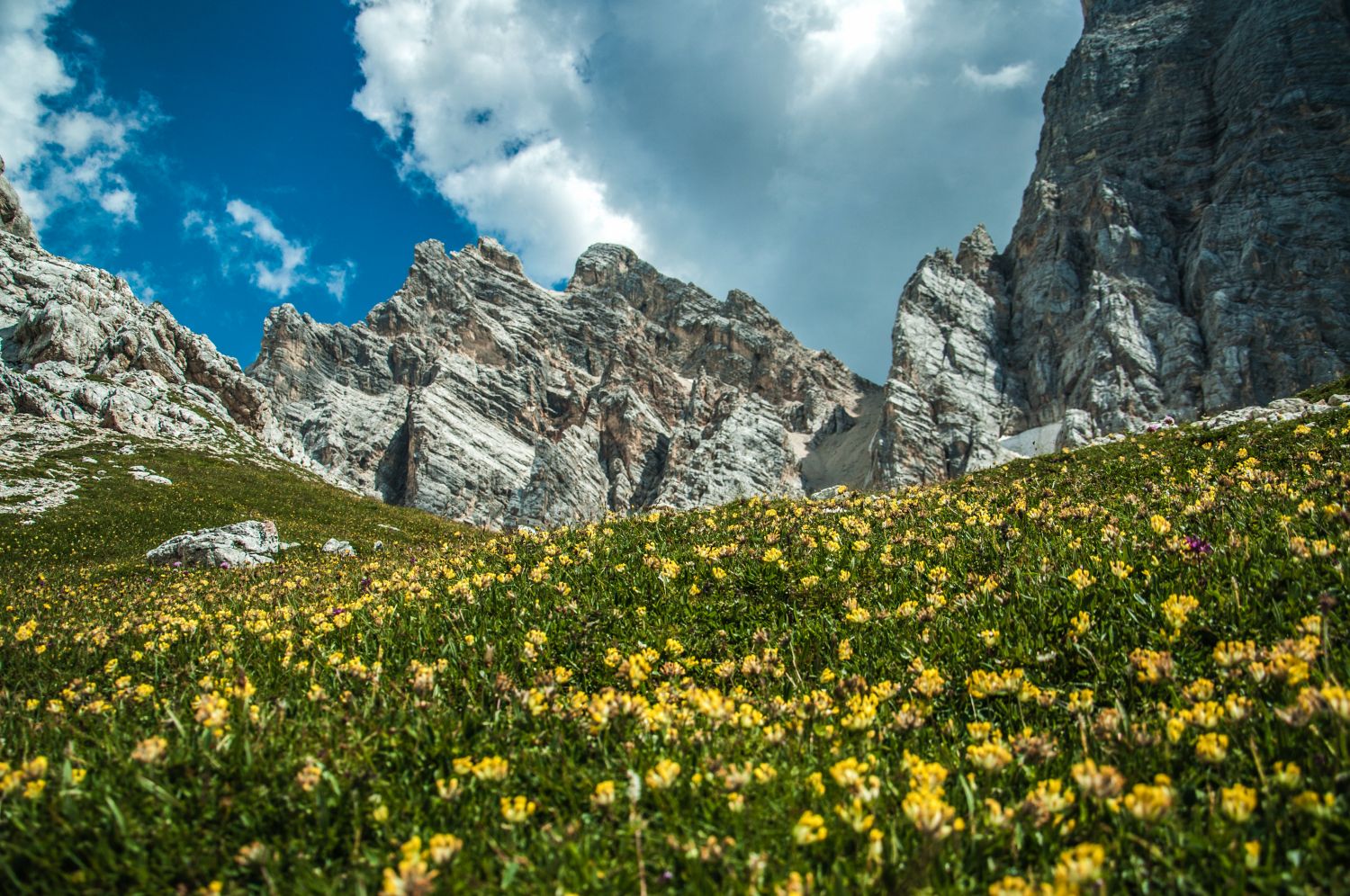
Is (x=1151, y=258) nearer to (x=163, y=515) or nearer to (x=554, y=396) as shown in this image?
(x=554, y=396)

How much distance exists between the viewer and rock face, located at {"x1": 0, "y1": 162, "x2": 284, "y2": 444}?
184 ft

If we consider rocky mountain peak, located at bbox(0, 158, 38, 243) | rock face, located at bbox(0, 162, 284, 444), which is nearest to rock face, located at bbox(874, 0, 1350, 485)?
rock face, located at bbox(0, 162, 284, 444)

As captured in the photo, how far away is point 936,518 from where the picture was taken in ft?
27.6

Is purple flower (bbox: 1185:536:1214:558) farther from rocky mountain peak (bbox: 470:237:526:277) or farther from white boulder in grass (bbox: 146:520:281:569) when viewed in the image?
rocky mountain peak (bbox: 470:237:526:277)

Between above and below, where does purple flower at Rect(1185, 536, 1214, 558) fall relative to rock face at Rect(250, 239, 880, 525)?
below

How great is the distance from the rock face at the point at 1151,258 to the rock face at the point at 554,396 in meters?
34.8

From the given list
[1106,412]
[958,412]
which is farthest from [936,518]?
[958,412]

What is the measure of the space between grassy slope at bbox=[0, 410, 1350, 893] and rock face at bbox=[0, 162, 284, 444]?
67.4 m

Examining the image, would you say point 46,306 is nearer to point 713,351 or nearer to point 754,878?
point 754,878

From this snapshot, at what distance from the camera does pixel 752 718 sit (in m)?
3.44

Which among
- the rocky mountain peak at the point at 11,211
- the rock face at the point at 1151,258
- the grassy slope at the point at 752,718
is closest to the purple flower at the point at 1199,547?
the grassy slope at the point at 752,718

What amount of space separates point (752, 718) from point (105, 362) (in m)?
87.3

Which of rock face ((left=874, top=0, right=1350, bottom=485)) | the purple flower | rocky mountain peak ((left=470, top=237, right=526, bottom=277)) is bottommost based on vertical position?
the purple flower

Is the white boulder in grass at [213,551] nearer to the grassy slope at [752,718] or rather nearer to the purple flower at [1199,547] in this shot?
the grassy slope at [752,718]
